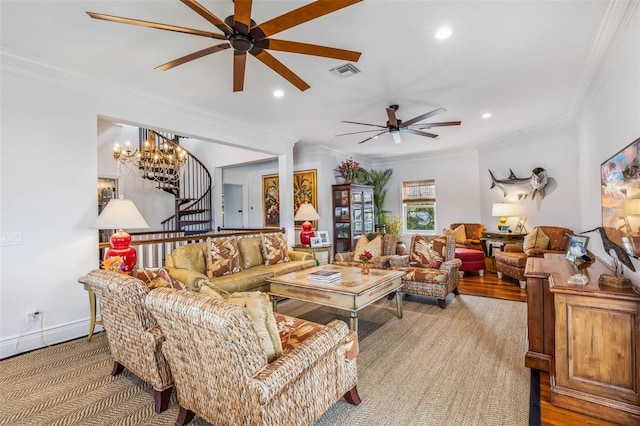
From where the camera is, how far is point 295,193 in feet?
23.0

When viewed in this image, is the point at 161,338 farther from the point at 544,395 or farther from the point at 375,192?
the point at 375,192

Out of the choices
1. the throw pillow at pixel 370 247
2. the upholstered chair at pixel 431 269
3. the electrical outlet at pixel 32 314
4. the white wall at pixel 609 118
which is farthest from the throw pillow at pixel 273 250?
the white wall at pixel 609 118

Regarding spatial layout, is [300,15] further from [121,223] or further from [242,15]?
[121,223]

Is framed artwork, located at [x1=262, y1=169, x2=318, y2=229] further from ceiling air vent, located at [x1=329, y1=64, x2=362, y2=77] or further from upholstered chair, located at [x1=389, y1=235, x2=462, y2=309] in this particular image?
ceiling air vent, located at [x1=329, y1=64, x2=362, y2=77]

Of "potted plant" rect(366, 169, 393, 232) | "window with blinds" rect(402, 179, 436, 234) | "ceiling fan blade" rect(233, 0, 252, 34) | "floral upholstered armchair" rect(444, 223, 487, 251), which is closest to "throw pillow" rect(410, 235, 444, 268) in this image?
"floral upholstered armchair" rect(444, 223, 487, 251)

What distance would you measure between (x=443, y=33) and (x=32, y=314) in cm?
462

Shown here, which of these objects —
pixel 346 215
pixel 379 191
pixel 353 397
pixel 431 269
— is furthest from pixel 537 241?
pixel 353 397

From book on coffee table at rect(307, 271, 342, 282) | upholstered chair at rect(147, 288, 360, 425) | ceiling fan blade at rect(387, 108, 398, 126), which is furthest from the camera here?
ceiling fan blade at rect(387, 108, 398, 126)

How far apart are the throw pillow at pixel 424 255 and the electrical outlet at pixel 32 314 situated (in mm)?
4538

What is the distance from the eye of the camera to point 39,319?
9.88 ft

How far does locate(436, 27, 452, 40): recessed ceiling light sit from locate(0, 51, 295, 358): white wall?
3.47m

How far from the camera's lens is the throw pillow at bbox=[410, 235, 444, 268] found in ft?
14.5

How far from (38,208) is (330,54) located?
10.5ft

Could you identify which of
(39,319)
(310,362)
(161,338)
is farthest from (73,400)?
(310,362)
